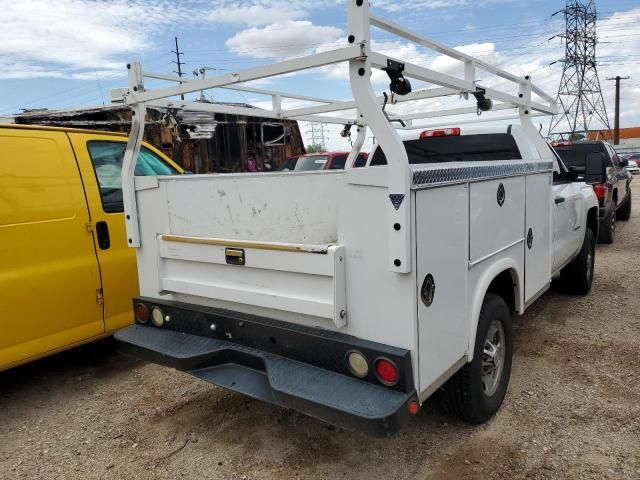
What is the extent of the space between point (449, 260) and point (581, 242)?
3.74m

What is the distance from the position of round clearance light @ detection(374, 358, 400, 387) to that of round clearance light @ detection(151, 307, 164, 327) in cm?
159

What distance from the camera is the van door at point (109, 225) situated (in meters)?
3.87

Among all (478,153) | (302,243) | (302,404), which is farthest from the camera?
(478,153)

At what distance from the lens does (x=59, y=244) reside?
3.61m

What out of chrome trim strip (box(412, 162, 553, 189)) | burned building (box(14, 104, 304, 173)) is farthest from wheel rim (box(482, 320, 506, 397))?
burned building (box(14, 104, 304, 173))

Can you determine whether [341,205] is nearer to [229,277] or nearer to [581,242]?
[229,277]

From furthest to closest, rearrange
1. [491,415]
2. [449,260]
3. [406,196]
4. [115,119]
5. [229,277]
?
[115,119] < [491,415] < [229,277] < [449,260] < [406,196]

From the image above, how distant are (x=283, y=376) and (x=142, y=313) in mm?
1350

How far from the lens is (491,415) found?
124 inches

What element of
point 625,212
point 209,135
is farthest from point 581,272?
point 209,135

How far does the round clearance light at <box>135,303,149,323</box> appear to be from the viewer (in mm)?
3336

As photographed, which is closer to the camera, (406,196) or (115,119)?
(406,196)

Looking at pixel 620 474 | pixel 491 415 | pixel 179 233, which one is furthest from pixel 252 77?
pixel 620 474

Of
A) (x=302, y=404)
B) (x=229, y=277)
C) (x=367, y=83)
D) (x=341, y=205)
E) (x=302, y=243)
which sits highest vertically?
(x=367, y=83)
